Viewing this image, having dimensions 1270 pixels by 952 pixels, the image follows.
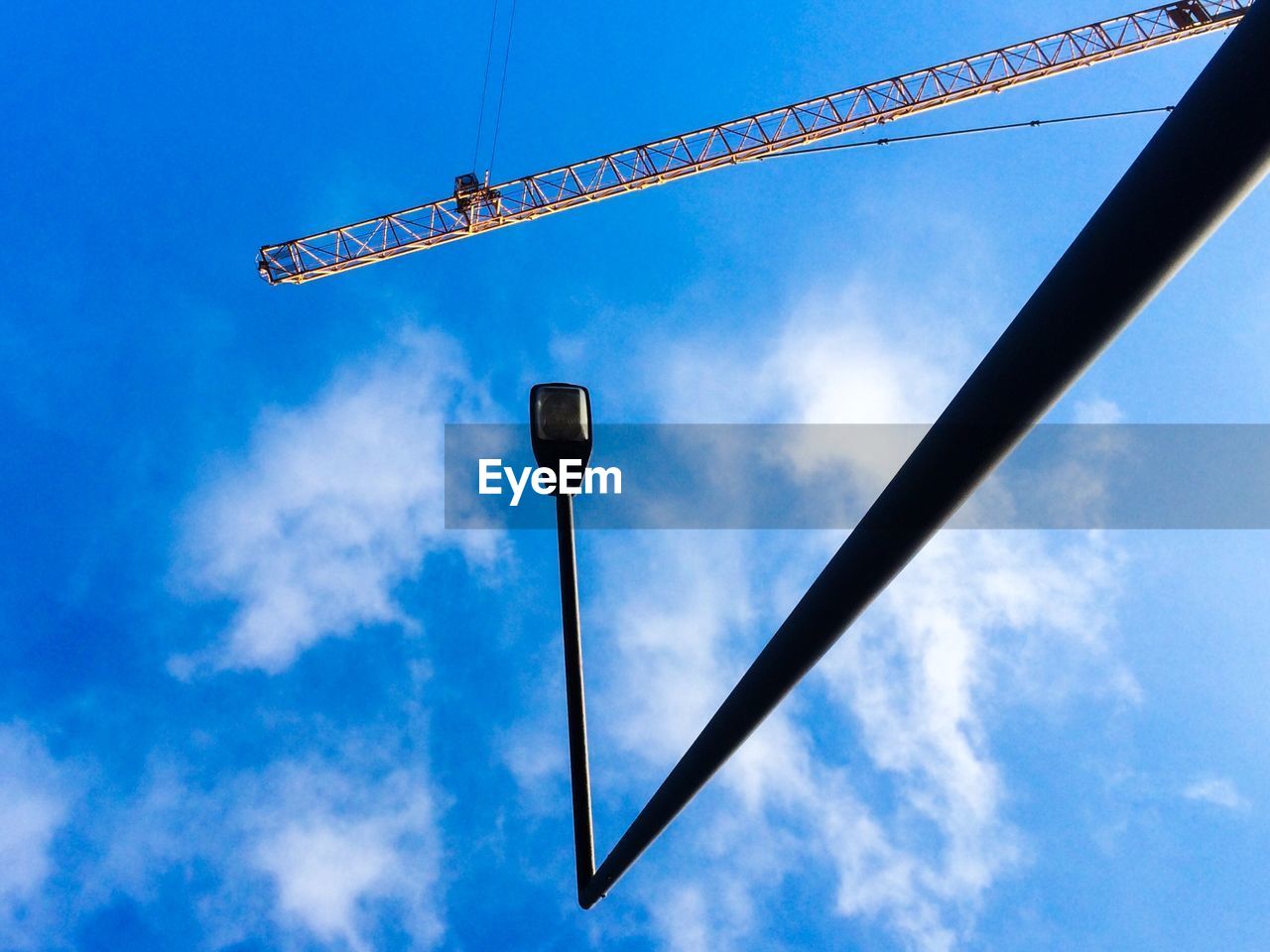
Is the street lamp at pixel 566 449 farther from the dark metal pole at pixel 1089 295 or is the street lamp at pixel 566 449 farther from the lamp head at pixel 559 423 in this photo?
the dark metal pole at pixel 1089 295

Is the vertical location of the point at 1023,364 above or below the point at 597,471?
below

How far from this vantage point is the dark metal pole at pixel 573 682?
4422 millimetres

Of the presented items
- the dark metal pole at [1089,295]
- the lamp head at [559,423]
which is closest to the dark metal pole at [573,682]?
the lamp head at [559,423]

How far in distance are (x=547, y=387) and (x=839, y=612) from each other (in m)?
2.71

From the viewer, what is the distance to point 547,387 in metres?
4.44

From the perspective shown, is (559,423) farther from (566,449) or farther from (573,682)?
(573,682)

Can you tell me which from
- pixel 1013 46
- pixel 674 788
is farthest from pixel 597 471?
pixel 1013 46

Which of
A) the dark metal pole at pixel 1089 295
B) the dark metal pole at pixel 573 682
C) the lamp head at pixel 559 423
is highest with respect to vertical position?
the lamp head at pixel 559 423

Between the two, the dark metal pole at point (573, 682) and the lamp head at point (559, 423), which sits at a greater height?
the lamp head at point (559, 423)

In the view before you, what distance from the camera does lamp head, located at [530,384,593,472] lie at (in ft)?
14.4

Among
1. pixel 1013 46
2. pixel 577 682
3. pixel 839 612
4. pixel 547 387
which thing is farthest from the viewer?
pixel 1013 46

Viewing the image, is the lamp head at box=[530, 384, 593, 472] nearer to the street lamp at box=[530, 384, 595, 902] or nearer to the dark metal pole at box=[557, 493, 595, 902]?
the street lamp at box=[530, 384, 595, 902]

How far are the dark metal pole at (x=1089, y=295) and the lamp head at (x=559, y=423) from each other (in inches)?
101

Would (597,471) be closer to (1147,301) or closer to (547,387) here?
(547,387)
